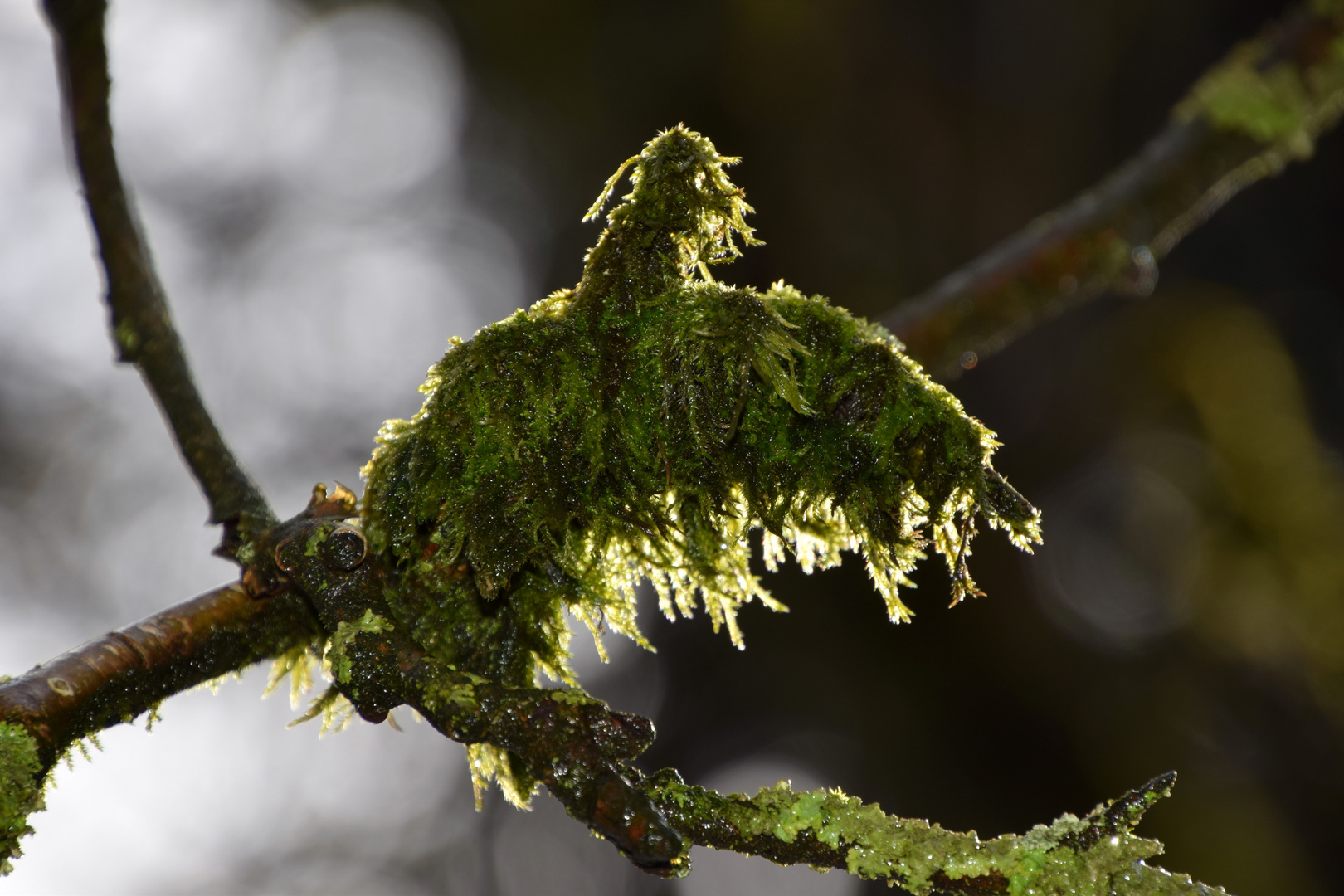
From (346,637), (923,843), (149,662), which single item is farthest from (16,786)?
(923,843)

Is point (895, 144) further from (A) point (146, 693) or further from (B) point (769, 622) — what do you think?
(A) point (146, 693)

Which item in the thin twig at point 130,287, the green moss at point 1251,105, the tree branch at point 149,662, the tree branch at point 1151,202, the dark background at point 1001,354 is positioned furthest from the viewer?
the dark background at point 1001,354

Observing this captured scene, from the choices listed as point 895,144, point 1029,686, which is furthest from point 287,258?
point 1029,686

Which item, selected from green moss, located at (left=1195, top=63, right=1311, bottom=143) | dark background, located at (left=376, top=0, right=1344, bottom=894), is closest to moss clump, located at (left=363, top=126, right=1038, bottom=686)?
green moss, located at (left=1195, top=63, right=1311, bottom=143)

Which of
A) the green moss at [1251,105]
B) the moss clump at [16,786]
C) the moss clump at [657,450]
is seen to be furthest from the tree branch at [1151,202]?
the moss clump at [16,786]

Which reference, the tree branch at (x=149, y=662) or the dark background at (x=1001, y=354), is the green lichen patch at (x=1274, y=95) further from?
the tree branch at (x=149, y=662)
